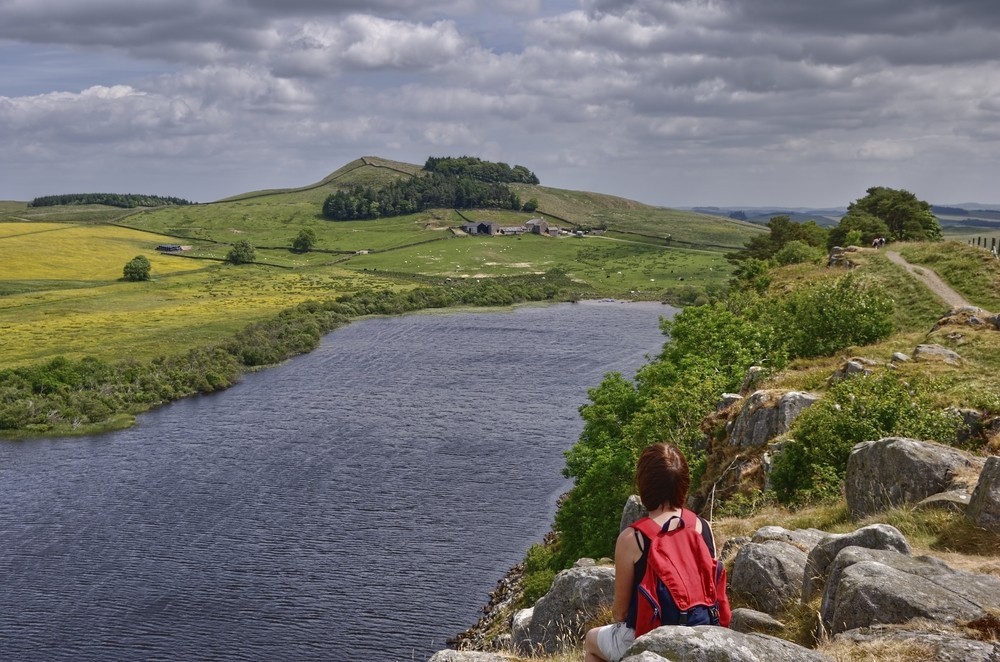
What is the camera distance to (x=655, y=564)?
8.59m

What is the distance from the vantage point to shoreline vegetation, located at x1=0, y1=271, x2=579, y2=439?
78.1 m

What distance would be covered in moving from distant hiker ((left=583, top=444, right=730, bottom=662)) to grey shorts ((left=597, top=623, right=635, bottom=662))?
19mm

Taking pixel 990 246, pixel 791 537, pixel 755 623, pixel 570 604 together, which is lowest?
pixel 570 604

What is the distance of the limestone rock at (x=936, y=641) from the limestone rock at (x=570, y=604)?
705cm

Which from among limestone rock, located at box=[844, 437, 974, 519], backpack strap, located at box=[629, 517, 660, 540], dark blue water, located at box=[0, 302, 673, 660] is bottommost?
dark blue water, located at box=[0, 302, 673, 660]

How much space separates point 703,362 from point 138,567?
32.3 metres

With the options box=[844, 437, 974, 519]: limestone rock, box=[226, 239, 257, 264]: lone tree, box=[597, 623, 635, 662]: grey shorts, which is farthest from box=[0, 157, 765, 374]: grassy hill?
box=[597, 623, 635, 662]: grey shorts

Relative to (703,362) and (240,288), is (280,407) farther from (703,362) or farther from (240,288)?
(240,288)

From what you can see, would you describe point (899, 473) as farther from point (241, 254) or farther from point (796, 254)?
A: point (241, 254)

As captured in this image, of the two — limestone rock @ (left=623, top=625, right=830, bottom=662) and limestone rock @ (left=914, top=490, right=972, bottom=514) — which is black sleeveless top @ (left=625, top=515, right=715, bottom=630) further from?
limestone rock @ (left=914, top=490, right=972, bottom=514)

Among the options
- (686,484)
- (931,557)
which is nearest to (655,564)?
(686,484)

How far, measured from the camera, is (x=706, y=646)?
831 cm

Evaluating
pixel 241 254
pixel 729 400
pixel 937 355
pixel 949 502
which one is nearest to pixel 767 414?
pixel 937 355

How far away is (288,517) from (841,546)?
4583 centimetres
